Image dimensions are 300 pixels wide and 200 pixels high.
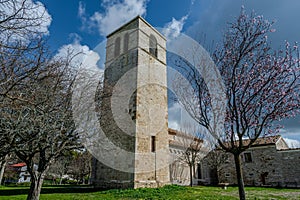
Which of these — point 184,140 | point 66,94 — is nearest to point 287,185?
point 184,140

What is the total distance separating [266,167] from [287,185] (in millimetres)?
1939

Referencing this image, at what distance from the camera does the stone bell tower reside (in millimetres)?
10812

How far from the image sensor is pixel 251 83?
499 centimetres

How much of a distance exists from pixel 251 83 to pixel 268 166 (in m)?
16.2

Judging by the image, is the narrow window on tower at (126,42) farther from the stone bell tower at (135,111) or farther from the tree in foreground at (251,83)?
the tree in foreground at (251,83)

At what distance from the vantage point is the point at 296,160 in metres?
16.5

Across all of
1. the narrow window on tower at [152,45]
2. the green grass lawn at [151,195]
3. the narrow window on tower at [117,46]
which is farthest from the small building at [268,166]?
the narrow window on tower at [117,46]

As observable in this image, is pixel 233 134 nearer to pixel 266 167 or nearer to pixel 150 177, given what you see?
pixel 150 177

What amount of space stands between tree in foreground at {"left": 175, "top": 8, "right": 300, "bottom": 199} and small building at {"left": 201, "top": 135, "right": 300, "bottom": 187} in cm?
1291

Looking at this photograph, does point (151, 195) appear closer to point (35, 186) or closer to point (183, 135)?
point (35, 186)

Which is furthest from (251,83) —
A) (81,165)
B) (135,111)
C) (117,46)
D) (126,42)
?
(81,165)

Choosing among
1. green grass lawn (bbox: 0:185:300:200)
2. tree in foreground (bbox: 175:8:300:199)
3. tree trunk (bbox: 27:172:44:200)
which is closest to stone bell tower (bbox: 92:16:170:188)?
green grass lawn (bbox: 0:185:300:200)

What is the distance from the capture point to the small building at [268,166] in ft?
54.2

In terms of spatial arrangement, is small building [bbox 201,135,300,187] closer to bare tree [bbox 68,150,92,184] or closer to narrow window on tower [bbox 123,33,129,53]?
narrow window on tower [bbox 123,33,129,53]
